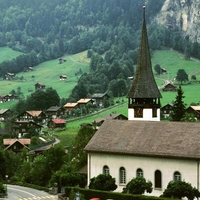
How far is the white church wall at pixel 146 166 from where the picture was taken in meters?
53.6

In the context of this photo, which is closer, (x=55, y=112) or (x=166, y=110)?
(x=166, y=110)

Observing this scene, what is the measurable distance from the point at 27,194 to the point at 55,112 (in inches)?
4557

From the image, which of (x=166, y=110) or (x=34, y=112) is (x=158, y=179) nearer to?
(x=166, y=110)

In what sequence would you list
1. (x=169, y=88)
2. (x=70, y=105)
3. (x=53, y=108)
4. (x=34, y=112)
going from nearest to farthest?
(x=34, y=112), (x=53, y=108), (x=70, y=105), (x=169, y=88)

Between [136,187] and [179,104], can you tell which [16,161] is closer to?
[179,104]

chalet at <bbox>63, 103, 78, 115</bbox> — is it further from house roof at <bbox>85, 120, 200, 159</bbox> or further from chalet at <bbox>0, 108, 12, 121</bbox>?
house roof at <bbox>85, 120, 200, 159</bbox>

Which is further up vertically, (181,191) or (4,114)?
(181,191)

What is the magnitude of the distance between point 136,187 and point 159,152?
432 centimetres

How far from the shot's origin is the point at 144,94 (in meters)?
70.8

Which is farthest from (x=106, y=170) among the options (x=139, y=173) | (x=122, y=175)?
(x=139, y=173)

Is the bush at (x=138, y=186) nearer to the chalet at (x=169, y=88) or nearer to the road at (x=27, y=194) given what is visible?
the road at (x=27, y=194)

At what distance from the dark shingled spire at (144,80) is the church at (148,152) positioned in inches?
399

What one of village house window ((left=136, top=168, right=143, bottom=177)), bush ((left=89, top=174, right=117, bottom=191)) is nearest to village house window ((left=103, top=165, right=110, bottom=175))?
bush ((left=89, top=174, right=117, bottom=191))

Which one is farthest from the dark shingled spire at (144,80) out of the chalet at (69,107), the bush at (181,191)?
the chalet at (69,107)
